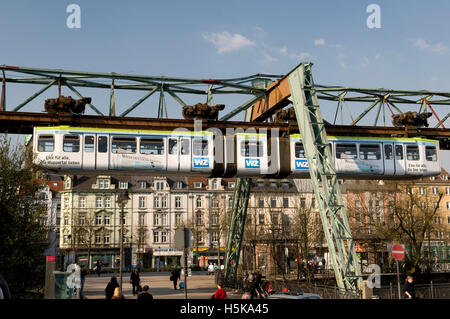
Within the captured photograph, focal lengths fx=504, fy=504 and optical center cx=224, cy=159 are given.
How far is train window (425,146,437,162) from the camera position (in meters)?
30.2

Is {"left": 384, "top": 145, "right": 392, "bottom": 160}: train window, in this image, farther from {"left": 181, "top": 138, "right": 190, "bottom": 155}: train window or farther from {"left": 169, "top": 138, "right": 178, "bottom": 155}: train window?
{"left": 169, "top": 138, "right": 178, "bottom": 155}: train window

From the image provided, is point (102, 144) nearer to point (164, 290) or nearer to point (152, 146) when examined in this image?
point (152, 146)

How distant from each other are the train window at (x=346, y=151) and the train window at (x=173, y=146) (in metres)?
9.31

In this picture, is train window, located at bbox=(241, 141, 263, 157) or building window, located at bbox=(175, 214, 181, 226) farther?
building window, located at bbox=(175, 214, 181, 226)

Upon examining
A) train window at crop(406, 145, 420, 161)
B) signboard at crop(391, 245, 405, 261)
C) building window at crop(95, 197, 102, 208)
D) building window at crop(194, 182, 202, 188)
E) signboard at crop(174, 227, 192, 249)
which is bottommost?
signboard at crop(391, 245, 405, 261)

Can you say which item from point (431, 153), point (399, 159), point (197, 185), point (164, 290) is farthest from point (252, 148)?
point (197, 185)

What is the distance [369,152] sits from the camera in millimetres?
29031

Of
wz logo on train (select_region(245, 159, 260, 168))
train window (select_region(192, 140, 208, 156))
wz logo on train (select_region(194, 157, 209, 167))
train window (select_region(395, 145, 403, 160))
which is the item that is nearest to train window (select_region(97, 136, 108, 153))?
train window (select_region(192, 140, 208, 156))

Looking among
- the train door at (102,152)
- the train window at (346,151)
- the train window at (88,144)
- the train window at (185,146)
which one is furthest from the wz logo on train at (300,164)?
the train window at (88,144)

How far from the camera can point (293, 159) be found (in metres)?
28.1

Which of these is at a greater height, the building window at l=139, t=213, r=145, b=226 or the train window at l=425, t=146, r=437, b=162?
the train window at l=425, t=146, r=437, b=162

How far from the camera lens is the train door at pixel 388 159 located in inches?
1142

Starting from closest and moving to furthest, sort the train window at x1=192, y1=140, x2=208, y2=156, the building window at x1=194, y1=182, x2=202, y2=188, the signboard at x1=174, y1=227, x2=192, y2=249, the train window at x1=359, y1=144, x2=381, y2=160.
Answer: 1. the signboard at x1=174, y1=227, x2=192, y2=249
2. the train window at x1=192, y1=140, x2=208, y2=156
3. the train window at x1=359, y1=144, x2=381, y2=160
4. the building window at x1=194, y1=182, x2=202, y2=188
